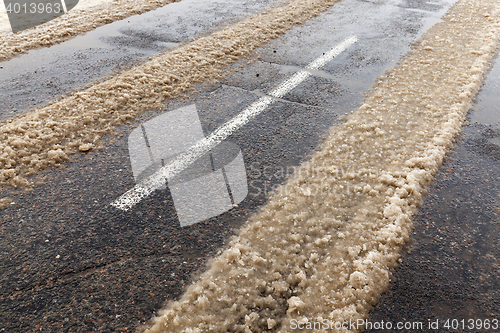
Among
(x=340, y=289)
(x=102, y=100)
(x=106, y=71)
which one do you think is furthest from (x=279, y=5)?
(x=340, y=289)

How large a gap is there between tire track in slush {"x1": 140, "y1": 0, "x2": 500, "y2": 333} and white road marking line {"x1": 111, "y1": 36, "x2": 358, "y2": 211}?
1037mm

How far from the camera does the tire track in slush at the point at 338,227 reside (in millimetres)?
2424

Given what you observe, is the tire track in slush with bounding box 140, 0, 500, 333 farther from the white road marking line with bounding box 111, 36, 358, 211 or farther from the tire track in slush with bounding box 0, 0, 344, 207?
the tire track in slush with bounding box 0, 0, 344, 207

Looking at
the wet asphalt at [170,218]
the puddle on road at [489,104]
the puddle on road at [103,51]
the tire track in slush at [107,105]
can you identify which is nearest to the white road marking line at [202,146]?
the wet asphalt at [170,218]

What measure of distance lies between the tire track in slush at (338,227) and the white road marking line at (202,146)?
40.8 inches

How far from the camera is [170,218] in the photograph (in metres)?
3.10

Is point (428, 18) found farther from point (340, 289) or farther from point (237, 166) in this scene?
point (340, 289)

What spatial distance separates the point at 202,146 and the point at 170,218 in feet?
3.70

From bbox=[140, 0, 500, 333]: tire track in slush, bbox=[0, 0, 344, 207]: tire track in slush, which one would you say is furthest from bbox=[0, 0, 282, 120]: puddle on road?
bbox=[140, 0, 500, 333]: tire track in slush

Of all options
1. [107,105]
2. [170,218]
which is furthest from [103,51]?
[170,218]

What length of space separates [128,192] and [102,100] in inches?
74.6

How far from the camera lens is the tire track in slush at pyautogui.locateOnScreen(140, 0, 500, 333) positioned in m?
2.42

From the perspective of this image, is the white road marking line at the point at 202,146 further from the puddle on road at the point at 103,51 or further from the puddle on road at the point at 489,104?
the puddle on road at the point at 489,104

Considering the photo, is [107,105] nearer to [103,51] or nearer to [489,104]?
[103,51]
